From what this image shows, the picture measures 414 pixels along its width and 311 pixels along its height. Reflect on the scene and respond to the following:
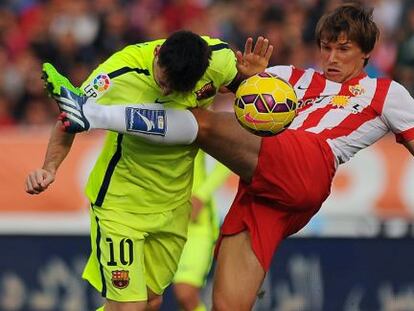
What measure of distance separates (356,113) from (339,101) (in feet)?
0.43

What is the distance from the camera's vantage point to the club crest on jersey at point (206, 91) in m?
7.06

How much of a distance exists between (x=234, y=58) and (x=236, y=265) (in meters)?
1.22

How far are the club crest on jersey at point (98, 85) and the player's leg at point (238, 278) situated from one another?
4.22 ft

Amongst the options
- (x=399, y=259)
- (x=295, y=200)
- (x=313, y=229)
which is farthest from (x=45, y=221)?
(x=295, y=200)

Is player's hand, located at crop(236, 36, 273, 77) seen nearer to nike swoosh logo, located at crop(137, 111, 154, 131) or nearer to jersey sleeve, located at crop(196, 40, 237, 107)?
jersey sleeve, located at crop(196, 40, 237, 107)

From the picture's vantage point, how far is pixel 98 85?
6957mm

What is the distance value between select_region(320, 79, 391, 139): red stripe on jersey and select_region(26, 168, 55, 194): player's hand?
5.62 feet

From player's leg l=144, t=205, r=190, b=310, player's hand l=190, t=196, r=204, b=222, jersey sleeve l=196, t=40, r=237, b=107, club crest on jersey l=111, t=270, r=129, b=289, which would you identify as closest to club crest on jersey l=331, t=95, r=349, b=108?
jersey sleeve l=196, t=40, r=237, b=107

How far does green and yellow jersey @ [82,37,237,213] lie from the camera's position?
6996 mm

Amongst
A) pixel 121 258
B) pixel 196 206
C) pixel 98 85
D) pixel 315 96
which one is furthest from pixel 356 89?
pixel 196 206

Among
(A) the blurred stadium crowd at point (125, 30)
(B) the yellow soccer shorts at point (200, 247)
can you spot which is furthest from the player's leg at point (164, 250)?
(A) the blurred stadium crowd at point (125, 30)

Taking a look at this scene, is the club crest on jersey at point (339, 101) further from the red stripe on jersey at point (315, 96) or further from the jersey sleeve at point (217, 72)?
the jersey sleeve at point (217, 72)

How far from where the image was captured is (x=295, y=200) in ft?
24.1

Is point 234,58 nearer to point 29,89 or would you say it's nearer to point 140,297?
point 140,297
